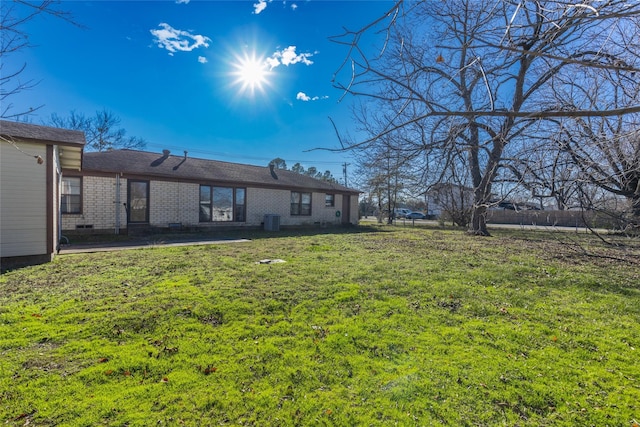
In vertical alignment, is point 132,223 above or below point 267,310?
above

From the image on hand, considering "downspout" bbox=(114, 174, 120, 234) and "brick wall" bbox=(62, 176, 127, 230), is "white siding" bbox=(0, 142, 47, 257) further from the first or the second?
"downspout" bbox=(114, 174, 120, 234)

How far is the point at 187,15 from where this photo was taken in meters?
6.72

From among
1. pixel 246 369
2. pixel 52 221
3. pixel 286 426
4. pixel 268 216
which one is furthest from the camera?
pixel 268 216

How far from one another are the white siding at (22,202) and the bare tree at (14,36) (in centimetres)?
352

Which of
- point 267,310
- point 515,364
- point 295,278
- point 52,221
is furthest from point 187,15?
point 515,364

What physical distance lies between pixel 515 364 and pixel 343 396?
68.3 inches

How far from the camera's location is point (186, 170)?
1323 centimetres

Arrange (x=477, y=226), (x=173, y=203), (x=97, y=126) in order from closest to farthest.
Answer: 1. (x=173, y=203)
2. (x=477, y=226)
3. (x=97, y=126)

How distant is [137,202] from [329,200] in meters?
10.4

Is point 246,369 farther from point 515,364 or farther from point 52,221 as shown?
point 52,221

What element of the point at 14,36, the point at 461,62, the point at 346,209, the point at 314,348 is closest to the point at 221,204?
the point at 346,209

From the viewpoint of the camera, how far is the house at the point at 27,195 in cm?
564

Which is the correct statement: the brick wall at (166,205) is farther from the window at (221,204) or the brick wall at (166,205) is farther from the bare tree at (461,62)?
the bare tree at (461,62)

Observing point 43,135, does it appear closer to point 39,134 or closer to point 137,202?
point 39,134
